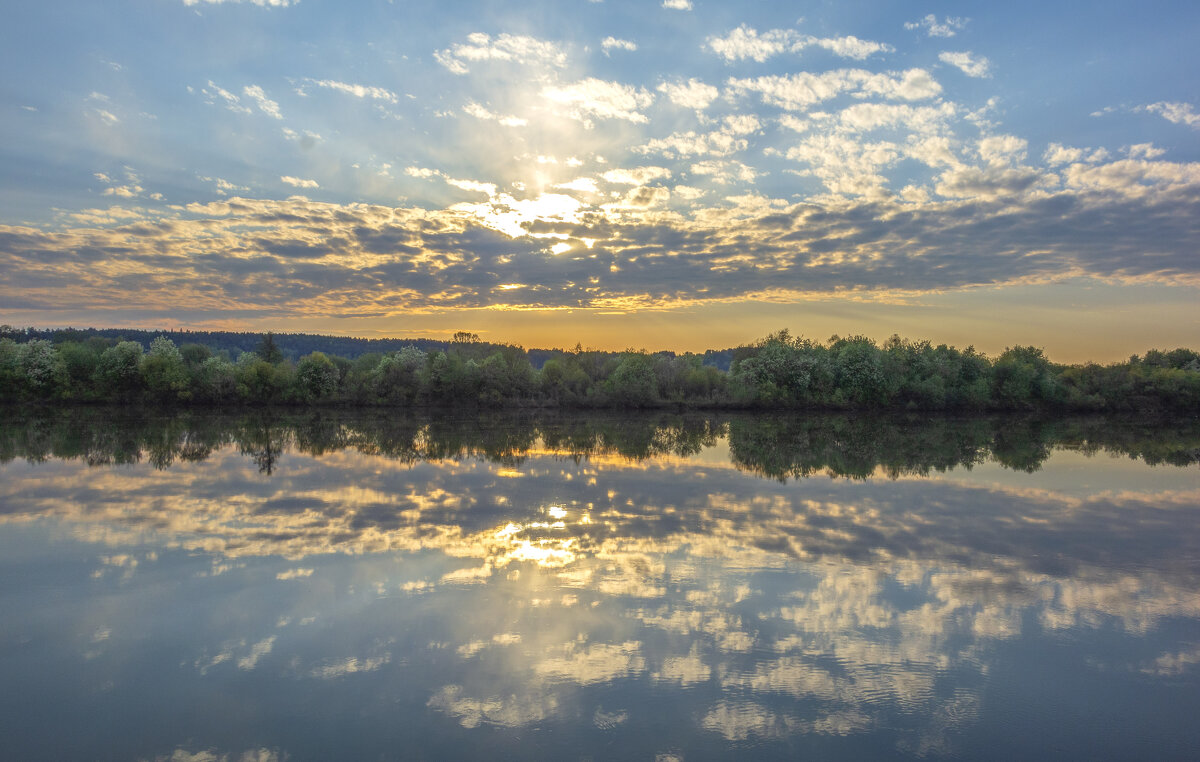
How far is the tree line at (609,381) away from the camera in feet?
177

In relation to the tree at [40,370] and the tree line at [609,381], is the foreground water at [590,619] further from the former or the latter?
the tree at [40,370]

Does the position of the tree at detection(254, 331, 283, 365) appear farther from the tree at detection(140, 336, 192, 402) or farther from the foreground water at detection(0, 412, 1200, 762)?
the foreground water at detection(0, 412, 1200, 762)

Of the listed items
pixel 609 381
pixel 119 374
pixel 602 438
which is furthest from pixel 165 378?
pixel 602 438

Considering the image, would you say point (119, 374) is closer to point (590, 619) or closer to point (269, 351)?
point (269, 351)

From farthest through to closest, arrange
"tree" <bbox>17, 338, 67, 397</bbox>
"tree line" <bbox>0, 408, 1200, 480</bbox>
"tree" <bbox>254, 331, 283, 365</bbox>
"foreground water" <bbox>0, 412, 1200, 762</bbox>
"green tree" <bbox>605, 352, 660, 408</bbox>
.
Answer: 1. "tree" <bbox>254, 331, 283, 365</bbox>
2. "green tree" <bbox>605, 352, 660, 408</bbox>
3. "tree" <bbox>17, 338, 67, 397</bbox>
4. "tree line" <bbox>0, 408, 1200, 480</bbox>
5. "foreground water" <bbox>0, 412, 1200, 762</bbox>

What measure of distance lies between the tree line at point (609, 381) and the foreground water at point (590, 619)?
39.4 m

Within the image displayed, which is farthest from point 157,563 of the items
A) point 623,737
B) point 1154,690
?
point 1154,690

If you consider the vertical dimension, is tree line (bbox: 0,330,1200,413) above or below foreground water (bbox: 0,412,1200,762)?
above

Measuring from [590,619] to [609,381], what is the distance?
5364 centimetres

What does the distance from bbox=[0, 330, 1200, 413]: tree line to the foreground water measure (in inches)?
1550

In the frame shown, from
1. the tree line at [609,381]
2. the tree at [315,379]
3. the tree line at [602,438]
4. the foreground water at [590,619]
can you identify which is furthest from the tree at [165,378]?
the foreground water at [590,619]

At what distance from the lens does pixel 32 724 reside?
229 inches

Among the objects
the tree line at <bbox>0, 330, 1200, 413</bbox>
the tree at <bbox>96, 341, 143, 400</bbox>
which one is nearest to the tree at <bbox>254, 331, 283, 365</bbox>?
the tree line at <bbox>0, 330, 1200, 413</bbox>

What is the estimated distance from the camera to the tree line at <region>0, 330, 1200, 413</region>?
5397 cm
